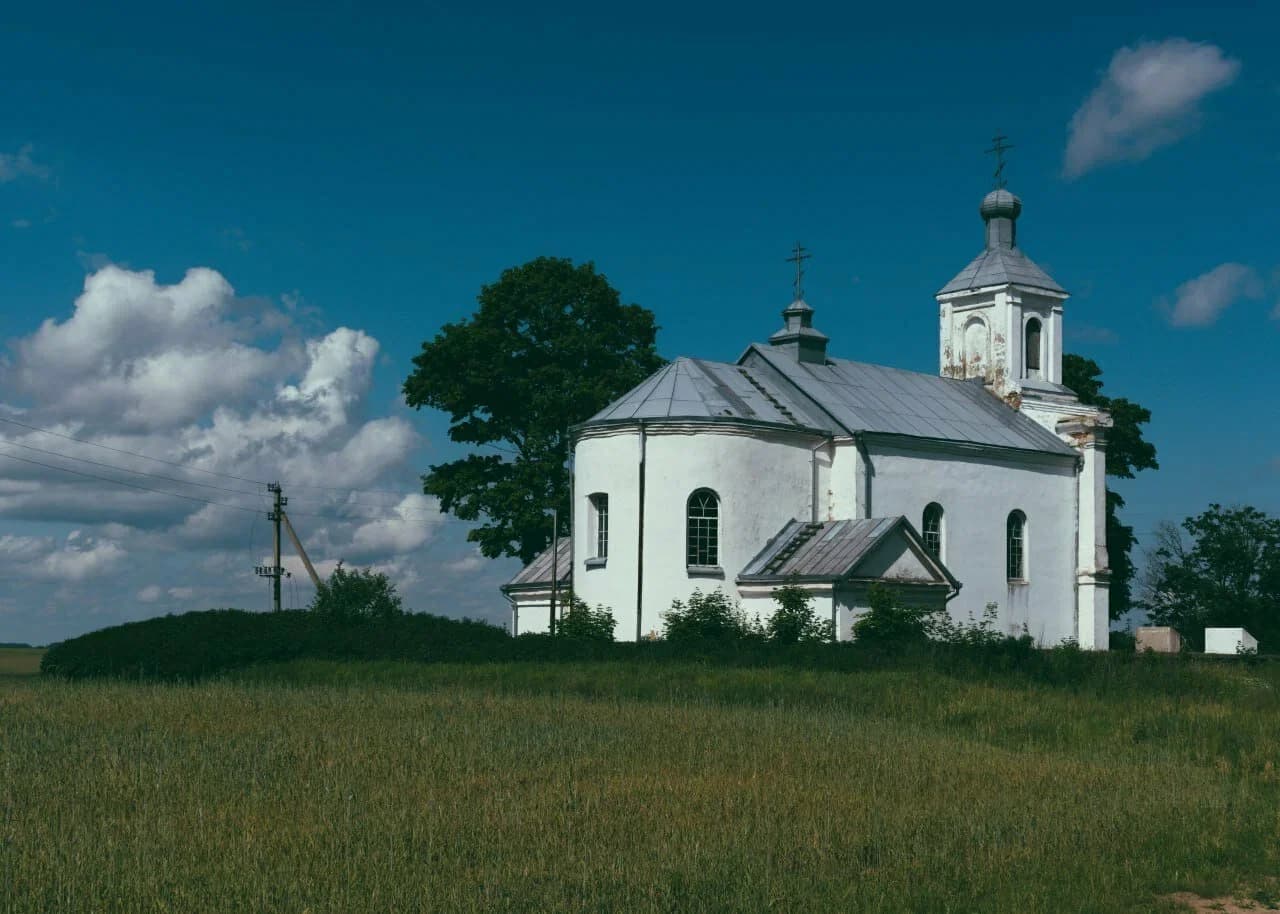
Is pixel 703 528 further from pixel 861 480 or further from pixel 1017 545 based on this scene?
pixel 1017 545

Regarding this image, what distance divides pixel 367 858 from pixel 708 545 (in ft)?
85.1

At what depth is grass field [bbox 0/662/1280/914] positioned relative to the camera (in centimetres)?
938

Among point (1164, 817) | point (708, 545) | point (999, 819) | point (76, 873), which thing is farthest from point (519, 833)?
point (708, 545)

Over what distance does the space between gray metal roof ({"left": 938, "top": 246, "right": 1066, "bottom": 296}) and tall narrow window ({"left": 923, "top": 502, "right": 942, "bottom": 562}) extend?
34.8ft

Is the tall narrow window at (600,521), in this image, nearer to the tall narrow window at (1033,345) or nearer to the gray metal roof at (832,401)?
the gray metal roof at (832,401)

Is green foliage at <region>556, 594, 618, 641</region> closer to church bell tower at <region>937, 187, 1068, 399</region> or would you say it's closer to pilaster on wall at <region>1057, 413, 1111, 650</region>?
pilaster on wall at <region>1057, 413, 1111, 650</region>

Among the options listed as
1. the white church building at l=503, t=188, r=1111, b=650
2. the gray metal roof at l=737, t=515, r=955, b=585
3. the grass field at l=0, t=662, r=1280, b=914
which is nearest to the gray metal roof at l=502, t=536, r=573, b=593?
the white church building at l=503, t=188, r=1111, b=650

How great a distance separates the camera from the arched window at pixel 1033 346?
1876 inches

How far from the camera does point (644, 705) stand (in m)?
22.0

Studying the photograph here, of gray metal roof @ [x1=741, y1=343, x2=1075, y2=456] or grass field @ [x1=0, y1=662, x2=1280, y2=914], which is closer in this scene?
grass field @ [x1=0, y1=662, x2=1280, y2=914]

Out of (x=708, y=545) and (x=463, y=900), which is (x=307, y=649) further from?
(x=463, y=900)

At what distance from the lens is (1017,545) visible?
139 feet

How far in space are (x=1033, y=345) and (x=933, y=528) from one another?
443 inches

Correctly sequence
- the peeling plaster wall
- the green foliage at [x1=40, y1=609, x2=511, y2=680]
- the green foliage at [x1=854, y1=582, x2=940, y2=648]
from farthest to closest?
the peeling plaster wall, the green foliage at [x1=854, y1=582, x2=940, y2=648], the green foliage at [x1=40, y1=609, x2=511, y2=680]
